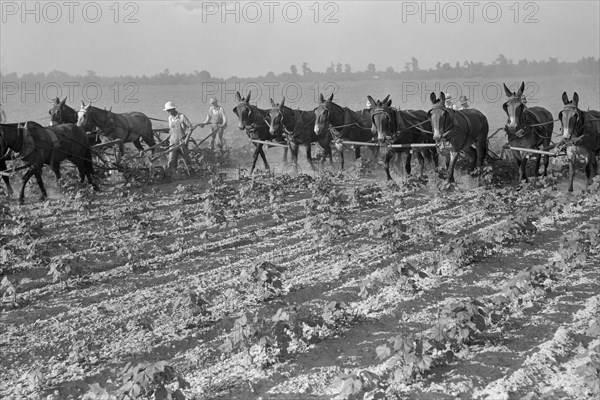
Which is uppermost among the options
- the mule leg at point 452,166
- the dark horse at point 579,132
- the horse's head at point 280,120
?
the horse's head at point 280,120

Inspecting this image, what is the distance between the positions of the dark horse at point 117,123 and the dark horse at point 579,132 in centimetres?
978

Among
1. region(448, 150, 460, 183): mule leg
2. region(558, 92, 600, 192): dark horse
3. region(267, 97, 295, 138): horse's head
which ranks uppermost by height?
region(267, 97, 295, 138): horse's head

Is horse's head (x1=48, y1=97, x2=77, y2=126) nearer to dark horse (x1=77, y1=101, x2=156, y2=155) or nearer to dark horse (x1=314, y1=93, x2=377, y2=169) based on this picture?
dark horse (x1=77, y1=101, x2=156, y2=155)

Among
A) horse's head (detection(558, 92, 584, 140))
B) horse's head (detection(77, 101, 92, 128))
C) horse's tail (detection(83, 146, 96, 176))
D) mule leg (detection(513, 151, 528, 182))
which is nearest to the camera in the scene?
horse's head (detection(558, 92, 584, 140))

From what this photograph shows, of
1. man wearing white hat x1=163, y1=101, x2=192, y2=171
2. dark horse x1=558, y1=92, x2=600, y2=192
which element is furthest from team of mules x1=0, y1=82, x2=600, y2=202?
man wearing white hat x1=163, y1=101, x2=192, y2=171

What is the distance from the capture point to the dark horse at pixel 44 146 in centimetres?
1199

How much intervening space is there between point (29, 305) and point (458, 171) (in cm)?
1008

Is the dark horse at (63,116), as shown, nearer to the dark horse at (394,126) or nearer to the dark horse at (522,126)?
the dark horse at (394,126)

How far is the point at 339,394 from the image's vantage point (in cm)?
473

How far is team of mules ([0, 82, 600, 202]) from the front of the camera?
11.8 meters

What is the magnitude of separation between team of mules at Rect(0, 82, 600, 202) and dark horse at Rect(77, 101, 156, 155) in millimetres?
26

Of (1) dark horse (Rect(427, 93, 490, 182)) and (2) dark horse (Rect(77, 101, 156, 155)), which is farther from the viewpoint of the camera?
(2) dark horse (Rect(77, 101, 156, 155))

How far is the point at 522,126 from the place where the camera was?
12.1 m

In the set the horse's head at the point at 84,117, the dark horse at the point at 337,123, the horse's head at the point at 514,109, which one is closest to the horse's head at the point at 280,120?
the dark horse at the point at 337,123
